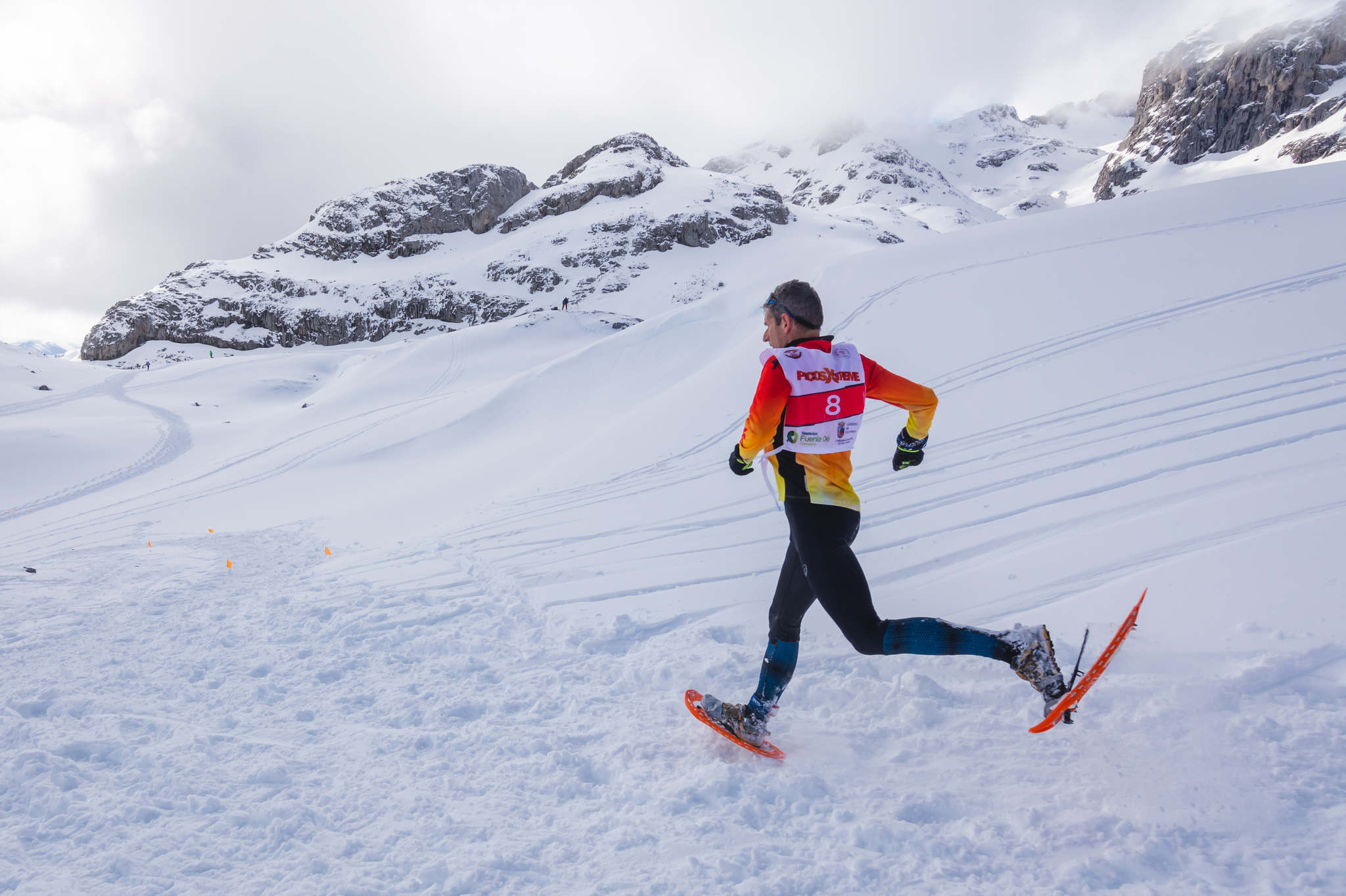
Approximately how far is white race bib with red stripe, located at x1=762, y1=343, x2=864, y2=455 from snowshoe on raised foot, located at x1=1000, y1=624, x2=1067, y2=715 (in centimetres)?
98

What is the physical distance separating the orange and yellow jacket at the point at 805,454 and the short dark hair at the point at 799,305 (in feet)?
0.27

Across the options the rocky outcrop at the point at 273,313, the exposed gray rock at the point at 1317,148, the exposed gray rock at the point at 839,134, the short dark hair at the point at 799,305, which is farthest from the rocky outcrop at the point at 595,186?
the exposed gray rock at the point at 839,134

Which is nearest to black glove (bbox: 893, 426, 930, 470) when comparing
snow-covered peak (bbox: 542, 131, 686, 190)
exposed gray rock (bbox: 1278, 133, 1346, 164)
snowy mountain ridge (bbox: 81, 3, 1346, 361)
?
snowy mountain ridge (bbox: 81, 3, 1346, 361)

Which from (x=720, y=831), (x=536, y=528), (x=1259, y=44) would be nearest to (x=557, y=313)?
(x=536, y=528)

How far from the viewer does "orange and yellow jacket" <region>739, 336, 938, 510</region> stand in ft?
8.17

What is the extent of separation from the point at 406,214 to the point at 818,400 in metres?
82.2

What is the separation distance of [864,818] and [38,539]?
13.6 meters

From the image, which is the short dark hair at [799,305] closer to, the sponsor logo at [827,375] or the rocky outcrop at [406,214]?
the sponsor logo at [827,375]

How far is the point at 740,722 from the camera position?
272 cm

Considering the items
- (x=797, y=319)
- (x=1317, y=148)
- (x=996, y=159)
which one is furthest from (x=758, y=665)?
(x=996, y=159)

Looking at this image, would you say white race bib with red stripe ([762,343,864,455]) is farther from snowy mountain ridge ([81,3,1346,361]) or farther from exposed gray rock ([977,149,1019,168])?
exposed gray rock ([977,149,1019,168])

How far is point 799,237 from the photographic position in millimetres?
63094

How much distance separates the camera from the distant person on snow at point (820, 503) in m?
2.41

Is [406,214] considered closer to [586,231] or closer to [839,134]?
[586,231]
